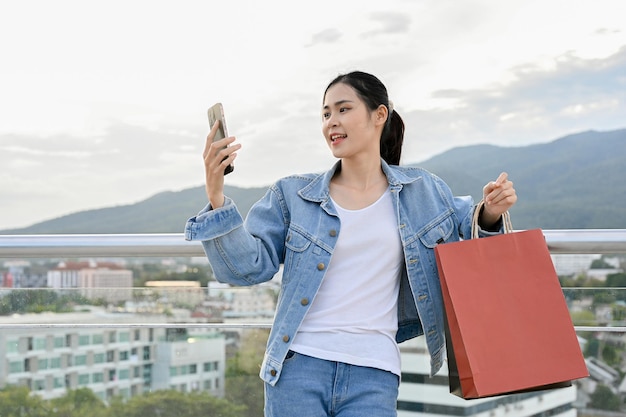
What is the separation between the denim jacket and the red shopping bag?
0.37 feet

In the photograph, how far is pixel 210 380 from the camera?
8.75 ft

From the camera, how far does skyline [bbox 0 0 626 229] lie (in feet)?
116

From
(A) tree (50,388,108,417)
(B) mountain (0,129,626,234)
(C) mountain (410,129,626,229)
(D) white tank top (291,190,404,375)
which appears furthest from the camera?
(C) mountain (410,129,626,229)

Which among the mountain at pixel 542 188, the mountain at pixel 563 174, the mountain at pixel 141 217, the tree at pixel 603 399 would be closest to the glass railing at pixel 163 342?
the tree at pixel 603 399

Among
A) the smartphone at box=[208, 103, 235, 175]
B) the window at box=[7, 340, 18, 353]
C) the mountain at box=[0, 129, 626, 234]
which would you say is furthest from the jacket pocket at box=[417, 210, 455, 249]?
the mountain at box=[0, 129, 626, 234]

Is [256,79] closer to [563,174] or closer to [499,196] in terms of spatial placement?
[563,174]

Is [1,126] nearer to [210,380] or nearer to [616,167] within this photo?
[616,167]

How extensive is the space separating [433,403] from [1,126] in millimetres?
48033

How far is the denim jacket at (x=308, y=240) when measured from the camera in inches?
67.9


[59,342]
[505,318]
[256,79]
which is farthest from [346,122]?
[256,79]

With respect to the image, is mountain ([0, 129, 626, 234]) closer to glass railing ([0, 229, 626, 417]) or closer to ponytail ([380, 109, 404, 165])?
glass railing ([0, 229, 626, 417])

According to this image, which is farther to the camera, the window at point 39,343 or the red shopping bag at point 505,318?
the window at point 39,343

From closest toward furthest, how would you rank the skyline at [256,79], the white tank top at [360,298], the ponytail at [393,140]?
1. the white tank top at [360,298]
2. the ponytail at [393,140]
3. the skyline at [256,79]

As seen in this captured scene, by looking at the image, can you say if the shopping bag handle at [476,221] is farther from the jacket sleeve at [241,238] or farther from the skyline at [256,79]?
the skyline at [256,79]
